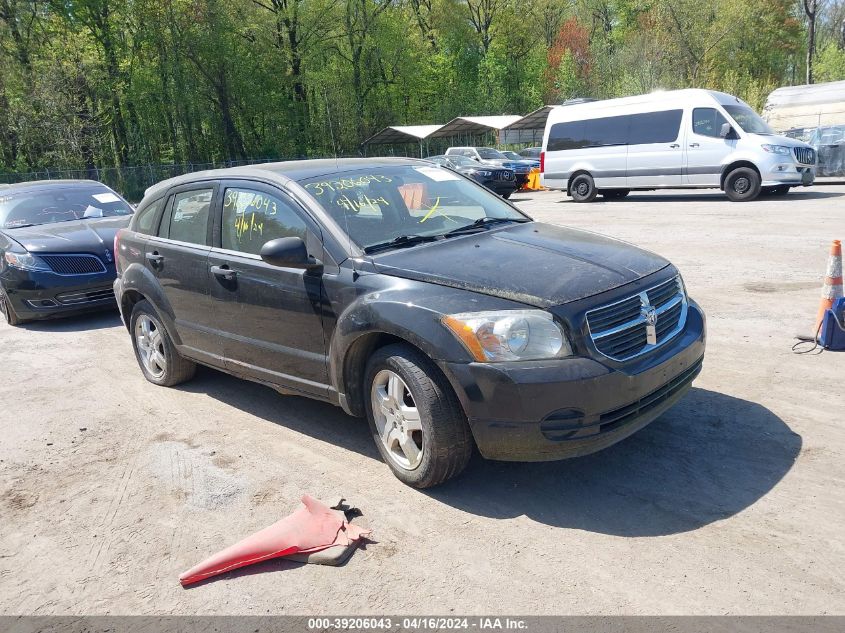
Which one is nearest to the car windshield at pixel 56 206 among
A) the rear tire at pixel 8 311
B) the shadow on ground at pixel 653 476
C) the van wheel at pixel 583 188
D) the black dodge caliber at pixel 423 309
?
the rear tire at pixel 8 311

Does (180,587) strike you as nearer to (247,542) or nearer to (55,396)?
(247,542)

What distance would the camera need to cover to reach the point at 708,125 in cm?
1659

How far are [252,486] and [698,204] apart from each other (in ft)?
49.9

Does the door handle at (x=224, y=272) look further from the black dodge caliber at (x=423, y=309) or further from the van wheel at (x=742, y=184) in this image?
the van wheel at (x=742, y=184)

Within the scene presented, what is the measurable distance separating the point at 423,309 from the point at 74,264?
6480mm

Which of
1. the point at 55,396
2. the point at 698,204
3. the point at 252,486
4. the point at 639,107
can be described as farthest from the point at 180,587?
the point at 639,107

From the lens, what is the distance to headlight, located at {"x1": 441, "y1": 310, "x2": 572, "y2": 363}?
3393mm

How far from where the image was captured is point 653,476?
3807mm

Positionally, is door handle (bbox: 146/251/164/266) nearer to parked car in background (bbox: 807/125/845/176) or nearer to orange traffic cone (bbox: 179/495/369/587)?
orange traffic cone (bbox: 179/495/369/587)

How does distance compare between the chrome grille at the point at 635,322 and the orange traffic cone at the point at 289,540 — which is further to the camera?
the chrome grille at the point at 635,322

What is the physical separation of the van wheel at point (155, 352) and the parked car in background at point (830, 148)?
1968 cm

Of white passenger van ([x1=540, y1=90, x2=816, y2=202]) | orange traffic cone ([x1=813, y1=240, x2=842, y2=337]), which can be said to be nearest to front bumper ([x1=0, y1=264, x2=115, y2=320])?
orange traffic cone ([x1=813, y1=240, x2=842, y2=337])

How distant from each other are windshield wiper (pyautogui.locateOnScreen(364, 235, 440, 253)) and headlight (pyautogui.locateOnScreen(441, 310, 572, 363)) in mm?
1000

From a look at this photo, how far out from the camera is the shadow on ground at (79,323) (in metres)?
8.53
